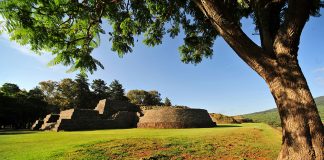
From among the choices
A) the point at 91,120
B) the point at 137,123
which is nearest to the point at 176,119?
the point at 137,123

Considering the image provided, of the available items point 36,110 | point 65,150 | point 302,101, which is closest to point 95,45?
point 65,150

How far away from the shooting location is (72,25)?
8055 mm

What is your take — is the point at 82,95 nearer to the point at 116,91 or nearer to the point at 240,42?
the point at 116,91

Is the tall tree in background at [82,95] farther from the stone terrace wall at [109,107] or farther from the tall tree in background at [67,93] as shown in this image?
the stone terrace wall at [109,107]

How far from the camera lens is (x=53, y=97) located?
201ft

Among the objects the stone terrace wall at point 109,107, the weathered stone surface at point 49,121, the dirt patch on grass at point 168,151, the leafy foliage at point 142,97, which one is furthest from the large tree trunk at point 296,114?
the leafy foliage at point 142,97

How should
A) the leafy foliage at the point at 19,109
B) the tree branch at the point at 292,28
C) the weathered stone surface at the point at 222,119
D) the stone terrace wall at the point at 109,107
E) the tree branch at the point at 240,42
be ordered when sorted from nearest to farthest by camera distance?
the tree branch at the point at 292,28
the tree branch at the point at 240,42
the stone terrace wall at the point at 109,107
the leafy foliage at the point at 19,109
the weathered stone surface at the point at 222,119

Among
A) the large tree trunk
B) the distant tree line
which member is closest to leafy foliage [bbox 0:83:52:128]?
the distant tree line

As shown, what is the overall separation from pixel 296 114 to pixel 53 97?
6404 cm

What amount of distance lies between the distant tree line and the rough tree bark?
1487 inches

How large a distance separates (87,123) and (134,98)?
4683cm

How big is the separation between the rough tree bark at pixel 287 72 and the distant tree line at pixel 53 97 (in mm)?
37774

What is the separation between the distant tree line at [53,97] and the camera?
40.2 m

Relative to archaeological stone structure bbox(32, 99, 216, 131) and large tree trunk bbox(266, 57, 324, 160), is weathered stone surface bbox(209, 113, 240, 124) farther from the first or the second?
large tree trunk bbox(266, 57, 324, 160)
